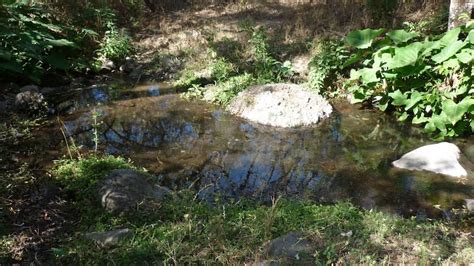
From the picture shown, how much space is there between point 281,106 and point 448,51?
2.59 metres

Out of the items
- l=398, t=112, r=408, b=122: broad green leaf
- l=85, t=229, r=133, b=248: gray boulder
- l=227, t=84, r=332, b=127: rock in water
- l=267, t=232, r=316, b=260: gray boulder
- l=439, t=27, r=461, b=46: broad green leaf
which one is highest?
l=439, t=27, r=461, b=46: broad green leaf

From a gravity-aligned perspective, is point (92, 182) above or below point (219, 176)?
above

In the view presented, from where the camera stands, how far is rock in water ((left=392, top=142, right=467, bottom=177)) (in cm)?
541

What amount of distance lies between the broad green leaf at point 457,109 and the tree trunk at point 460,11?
1693 mm

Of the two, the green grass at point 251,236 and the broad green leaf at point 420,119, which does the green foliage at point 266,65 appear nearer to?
the broad green leaf at point 420,119

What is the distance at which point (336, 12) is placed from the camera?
35.0 ft

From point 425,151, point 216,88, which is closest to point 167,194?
point 425,151

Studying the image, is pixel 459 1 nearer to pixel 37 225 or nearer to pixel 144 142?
pixel 144 142

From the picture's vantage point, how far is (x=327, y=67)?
27.5 ft

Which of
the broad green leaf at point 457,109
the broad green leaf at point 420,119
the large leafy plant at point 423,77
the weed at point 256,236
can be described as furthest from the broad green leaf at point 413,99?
the weed at point 256,236

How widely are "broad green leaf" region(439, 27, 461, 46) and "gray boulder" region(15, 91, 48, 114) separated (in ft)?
21.1

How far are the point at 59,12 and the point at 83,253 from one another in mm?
8545

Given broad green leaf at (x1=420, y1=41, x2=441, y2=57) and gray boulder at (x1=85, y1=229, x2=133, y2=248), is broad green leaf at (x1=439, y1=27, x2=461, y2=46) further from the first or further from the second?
gray boulder at (x1=85, y1=229, x2=133, y2=248)

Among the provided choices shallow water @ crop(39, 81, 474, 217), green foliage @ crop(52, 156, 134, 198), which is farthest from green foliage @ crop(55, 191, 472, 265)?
shallow water @ crop(39, 81, 474, 217)
